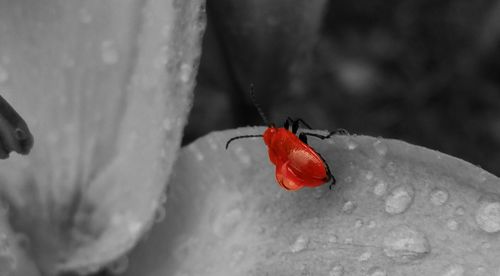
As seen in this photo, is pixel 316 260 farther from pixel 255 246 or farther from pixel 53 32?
pixel 53 32

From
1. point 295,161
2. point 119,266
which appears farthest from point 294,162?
Answer: point 119,266

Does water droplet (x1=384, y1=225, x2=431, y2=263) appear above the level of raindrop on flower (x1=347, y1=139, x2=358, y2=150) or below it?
below

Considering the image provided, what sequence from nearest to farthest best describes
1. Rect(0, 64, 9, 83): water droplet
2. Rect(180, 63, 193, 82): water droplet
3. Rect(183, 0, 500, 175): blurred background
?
Rect(180, 63, 193, 82): water droplet
Rect(0, 64, 9, 83): water droplet
Rect(183, 0, 500, 175): blurred background

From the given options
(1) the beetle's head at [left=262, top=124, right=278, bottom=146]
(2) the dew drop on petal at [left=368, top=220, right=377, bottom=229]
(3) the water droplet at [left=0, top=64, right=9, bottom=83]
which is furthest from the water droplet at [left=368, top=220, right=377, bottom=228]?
(3) the water droplet at [left=0, top=64, right=9, bottom=83]

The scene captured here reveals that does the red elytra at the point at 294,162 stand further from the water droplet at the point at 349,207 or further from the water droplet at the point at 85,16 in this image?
A: the water droplet at the point at 85,16

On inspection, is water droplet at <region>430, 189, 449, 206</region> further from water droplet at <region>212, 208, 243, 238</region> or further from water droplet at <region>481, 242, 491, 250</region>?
water droplet at <region>212, 208, 243, 238</region>

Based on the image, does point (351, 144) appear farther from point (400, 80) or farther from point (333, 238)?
point (400, 80)

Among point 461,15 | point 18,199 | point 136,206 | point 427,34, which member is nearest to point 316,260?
point 136,206
